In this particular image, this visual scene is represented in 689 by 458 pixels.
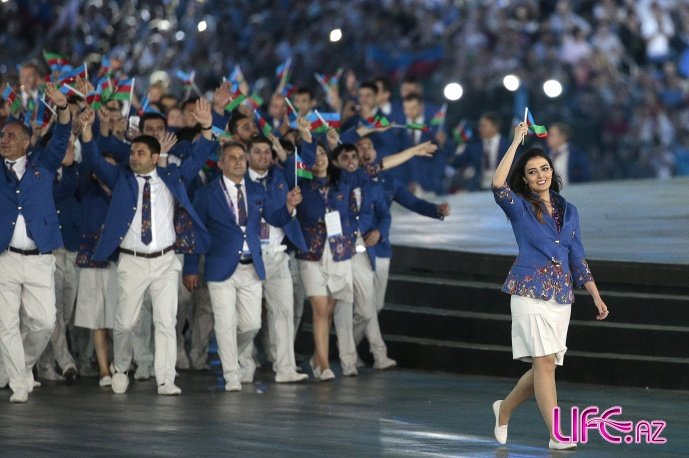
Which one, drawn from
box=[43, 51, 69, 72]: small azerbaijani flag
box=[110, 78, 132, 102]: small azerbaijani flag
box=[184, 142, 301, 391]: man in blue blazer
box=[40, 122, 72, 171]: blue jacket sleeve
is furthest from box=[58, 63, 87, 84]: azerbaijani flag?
box=[43, 51, 69, 72]: small azerbaijani flag

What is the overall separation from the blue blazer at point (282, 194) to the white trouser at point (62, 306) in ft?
5.22

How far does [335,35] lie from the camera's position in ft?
81.6

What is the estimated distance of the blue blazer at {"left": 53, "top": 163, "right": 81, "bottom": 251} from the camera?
536 inches

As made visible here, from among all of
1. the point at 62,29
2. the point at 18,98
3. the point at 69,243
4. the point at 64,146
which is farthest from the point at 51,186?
the point at 62,29

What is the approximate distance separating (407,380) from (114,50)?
553 inches

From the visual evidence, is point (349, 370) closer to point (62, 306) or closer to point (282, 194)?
point (282, 194)

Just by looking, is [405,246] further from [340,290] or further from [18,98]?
[18,98]

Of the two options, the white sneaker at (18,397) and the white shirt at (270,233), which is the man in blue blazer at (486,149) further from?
the white sneaker at (18,397)

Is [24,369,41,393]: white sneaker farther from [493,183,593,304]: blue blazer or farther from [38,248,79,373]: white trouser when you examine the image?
[493,183,593,304]: blue blazer

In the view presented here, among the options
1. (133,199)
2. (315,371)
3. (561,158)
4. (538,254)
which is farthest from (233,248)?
(561,158)

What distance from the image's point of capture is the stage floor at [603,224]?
15.0m

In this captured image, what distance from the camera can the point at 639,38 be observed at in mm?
23828

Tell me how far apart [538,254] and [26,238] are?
3.91 m

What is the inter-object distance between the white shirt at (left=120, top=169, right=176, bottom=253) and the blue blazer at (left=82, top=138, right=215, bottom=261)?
0.12ft
